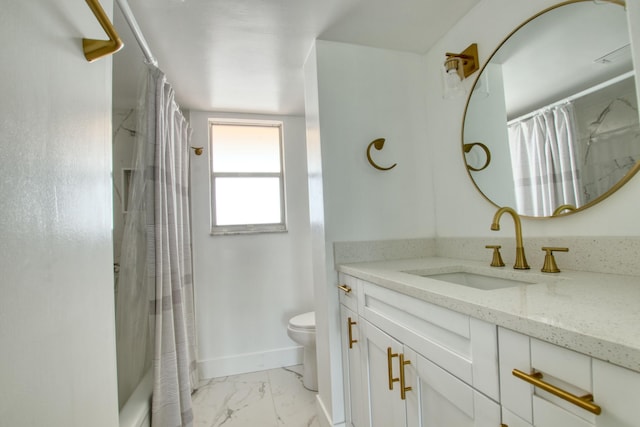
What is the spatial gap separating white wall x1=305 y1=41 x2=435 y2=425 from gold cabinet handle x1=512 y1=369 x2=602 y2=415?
1.06 metres

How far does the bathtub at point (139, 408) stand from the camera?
1.26 metres

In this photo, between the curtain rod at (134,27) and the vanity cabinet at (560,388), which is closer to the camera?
the vanity cabinet at (560,388)

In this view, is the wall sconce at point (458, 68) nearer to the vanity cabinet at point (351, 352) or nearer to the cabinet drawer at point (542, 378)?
the vanity cabinet at point (351, 352)

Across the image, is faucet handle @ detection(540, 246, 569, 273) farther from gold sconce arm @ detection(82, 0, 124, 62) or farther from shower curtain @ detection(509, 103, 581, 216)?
gold sconce arm @ detection(82, 0, 124, 62)

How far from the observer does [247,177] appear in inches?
107

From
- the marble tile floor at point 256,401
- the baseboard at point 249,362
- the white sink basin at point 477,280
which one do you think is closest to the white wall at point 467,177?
the white sink basin at point 477,280

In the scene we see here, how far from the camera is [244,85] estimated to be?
7.04 ft

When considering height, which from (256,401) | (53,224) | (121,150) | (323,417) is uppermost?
(121,150)

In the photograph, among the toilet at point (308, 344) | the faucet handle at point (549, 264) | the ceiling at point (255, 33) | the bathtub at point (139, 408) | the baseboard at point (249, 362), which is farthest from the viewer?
the baseboard at point (249, 362)

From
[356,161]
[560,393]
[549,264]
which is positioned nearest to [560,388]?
[560,393]

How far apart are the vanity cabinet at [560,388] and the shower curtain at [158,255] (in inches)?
61.4

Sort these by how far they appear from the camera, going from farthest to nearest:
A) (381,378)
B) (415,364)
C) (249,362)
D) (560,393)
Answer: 1. (249,362)
2. (381,378)
3. (415,364)
4. (560,393)

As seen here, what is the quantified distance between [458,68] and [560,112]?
0.56 metres

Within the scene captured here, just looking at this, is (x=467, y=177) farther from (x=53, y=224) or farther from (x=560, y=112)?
(x=53, y=224)
